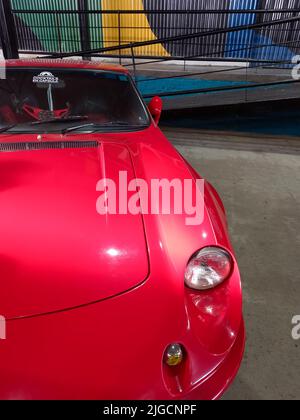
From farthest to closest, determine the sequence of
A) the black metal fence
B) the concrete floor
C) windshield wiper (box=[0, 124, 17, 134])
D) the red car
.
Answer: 1. the black metal fence
2. windshield wiper (box=[0, 124, 17, 134])
3. the concrete floor
4. the red car

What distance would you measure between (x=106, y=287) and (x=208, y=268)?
35 cm

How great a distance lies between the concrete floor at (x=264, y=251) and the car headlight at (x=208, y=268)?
625 millimetres

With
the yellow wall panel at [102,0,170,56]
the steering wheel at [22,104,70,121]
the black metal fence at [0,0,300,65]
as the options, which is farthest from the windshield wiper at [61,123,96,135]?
the yellow wall panel at [102,0,170,56]

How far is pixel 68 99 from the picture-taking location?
197cm

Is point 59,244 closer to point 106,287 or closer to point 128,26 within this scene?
point 106,287

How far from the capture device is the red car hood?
0.91 m

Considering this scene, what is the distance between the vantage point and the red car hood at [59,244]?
91 cm

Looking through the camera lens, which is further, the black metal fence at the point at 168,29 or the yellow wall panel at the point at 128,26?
the yellow wall panel at the point at 128,26

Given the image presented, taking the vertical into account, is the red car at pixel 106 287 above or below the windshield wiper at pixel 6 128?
below

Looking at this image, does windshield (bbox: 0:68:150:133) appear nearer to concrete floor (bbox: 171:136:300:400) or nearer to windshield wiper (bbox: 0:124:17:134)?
windshield wiper (bbox: 0:124:17:134)

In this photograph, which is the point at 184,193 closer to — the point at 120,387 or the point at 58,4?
the point at 120,387

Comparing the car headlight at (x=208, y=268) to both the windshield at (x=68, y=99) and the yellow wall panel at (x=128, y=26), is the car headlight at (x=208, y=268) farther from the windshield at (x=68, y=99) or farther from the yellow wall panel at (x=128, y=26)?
the yellow wall panel at (x=128, y=26)

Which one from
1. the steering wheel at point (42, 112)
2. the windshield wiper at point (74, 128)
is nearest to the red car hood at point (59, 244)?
the windshield wiper at point (74, 128)

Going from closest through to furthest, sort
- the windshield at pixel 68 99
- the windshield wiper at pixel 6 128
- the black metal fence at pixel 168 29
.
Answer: the windshield wiper at pixel 6 128 < the windshield at pixel 68 99 < the black metal fence at pixel 168 29
